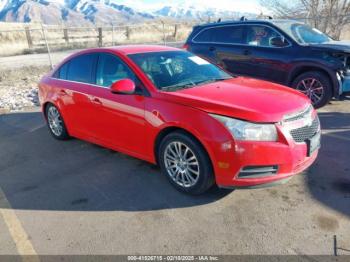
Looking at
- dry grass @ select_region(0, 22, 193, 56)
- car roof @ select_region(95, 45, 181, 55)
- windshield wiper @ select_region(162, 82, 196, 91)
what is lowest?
dry grass @ select_region(0, 22, 193, 56)

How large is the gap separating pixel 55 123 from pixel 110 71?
72.3 inches

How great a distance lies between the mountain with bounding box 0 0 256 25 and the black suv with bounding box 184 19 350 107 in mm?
131325

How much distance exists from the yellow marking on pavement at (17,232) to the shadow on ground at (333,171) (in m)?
2.99

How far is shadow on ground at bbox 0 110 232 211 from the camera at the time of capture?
3959 millimetres

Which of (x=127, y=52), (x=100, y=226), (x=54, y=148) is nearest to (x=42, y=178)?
(x=54, y=148)

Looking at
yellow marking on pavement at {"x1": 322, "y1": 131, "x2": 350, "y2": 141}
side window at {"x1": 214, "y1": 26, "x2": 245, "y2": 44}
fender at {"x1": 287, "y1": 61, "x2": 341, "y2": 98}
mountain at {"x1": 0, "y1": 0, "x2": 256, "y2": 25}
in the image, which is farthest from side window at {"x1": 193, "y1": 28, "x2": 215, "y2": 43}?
mountain at {"x1": 0, "y1": 0, "x2": 256, "y2": 25}

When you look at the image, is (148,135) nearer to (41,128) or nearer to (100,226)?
(100,226)

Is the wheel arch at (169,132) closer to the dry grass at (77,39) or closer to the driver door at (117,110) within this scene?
the driver door at (117,110)

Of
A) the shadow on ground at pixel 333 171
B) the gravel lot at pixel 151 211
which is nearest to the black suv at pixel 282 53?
the shadow on ground at pixel 333 171

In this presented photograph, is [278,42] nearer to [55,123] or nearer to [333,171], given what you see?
[333,171]

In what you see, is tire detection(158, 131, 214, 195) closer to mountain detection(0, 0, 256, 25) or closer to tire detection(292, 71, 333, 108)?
tire detection(292, 71, 333, 108)

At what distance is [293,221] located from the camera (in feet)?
11.3

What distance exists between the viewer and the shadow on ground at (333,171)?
3799mm

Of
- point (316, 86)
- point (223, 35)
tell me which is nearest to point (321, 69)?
point (316, 86)
